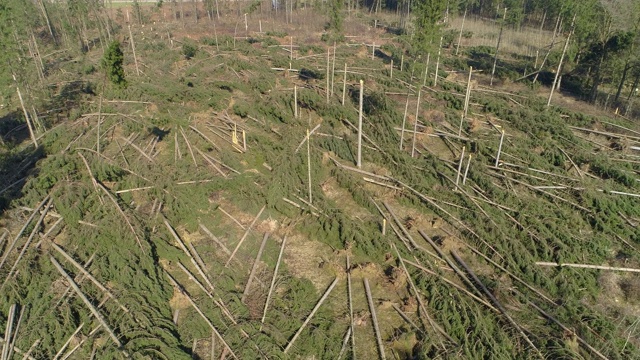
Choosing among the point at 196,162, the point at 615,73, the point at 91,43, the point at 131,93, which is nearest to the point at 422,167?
the point at 196,162

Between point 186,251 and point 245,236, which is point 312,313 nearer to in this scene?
point 245,236

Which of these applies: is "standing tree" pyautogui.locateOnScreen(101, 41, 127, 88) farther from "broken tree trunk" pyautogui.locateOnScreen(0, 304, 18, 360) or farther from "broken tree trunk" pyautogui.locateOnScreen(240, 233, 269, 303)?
"broken tree trunk" pyautogui.locateOnScreen(0, 304, 18, 360)

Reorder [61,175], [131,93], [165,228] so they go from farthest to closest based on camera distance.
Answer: [131,93] < [61,175] < [165,228]

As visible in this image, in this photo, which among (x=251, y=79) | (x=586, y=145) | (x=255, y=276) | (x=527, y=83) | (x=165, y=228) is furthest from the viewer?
(x=527, y=83)

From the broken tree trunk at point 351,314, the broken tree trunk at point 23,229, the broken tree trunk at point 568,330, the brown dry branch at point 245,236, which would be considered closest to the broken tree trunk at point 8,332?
the broken tree trunk at point 23,229

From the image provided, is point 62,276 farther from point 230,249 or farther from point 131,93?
point 131,93

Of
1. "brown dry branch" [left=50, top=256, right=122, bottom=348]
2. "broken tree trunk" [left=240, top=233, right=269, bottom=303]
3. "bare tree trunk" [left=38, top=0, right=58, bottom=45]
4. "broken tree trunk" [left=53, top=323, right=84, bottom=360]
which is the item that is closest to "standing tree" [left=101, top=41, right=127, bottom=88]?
"brown dry branch" [left=50, top=256, right=122, bottom=348]
